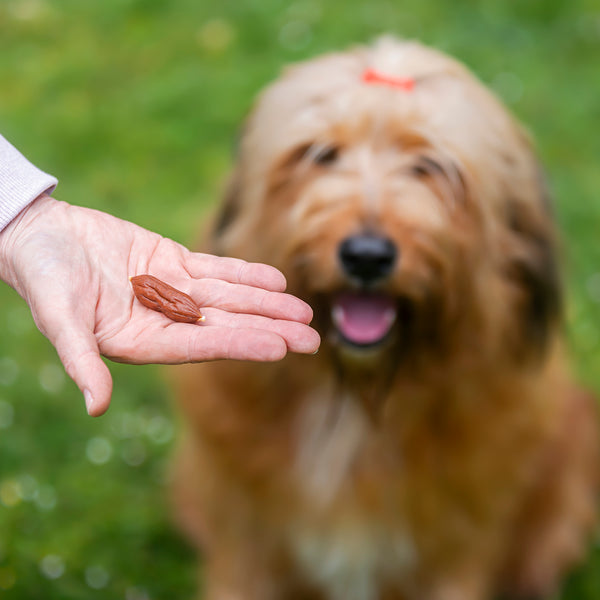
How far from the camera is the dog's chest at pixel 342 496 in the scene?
2820mm

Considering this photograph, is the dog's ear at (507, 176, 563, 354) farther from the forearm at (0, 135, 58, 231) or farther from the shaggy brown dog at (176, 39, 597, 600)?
the forearm at (0, 135, 58, 231)

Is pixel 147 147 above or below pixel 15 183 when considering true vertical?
above

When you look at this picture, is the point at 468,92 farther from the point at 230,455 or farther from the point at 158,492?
the point at 158,492

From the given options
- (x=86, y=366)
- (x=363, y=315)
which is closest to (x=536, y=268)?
(x=363, y=315)

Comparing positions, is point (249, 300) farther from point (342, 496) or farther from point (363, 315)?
point (342, 496)

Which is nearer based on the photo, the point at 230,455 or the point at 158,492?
the point at 230,455

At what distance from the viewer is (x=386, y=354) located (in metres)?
2.52

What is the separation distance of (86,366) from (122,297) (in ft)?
1.40

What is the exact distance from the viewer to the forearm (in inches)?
85.7

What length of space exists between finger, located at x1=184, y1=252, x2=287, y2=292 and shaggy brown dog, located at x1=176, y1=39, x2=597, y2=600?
0.22 metres

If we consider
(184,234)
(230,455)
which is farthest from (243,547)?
(184,234)

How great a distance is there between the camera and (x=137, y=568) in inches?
142

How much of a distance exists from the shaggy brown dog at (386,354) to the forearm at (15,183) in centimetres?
64

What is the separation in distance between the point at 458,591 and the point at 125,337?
185 centimetres
